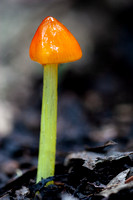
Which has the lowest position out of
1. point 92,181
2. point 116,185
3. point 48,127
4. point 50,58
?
point 116,185

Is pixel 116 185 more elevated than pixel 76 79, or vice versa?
pixel 76 79

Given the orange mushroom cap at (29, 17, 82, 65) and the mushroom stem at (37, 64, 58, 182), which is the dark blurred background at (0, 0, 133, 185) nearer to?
the mushroom stem at (37, 64, 58, 182)

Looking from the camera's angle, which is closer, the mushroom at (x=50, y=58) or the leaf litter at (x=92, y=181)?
the leaf litter at (x=92, y=181)

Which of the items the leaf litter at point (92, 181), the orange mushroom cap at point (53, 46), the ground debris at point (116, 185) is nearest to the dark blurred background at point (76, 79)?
the leaf litter at point (92, 181)

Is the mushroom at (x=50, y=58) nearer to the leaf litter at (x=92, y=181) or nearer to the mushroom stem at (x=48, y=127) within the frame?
the mushroom stem at (x=48, y=127)

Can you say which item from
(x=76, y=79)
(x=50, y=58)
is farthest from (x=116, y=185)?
(x=76, y=79)

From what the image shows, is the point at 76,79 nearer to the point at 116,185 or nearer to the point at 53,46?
the point at 53,46
